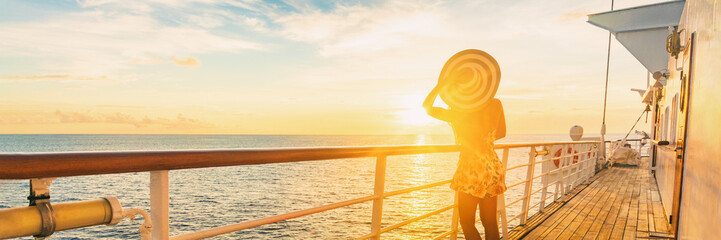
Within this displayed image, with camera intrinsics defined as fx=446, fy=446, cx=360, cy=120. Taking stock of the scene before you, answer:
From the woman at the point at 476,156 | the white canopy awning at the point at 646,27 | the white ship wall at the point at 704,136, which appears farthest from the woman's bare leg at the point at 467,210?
the white canopy awning at the point at 646,27

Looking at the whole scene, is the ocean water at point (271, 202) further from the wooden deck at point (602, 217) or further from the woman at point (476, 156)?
the woman at point (476, 156)

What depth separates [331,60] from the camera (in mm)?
37188

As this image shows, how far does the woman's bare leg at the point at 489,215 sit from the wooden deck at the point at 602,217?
1466 millimetres

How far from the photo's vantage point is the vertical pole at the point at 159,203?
112 centimetres

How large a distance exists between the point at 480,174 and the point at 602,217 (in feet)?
11.5

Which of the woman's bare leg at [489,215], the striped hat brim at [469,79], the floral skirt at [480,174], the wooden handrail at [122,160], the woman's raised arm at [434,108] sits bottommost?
the woman's bare leg at [489,215]

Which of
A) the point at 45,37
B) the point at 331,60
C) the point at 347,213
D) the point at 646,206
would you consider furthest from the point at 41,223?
the point at 45,37

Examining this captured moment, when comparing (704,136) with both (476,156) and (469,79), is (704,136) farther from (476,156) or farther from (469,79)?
(469,79)

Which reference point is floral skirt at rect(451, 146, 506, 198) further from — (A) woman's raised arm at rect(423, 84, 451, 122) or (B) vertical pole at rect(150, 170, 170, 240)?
(B) vertical pole at rect(150, 170, 170, 240)

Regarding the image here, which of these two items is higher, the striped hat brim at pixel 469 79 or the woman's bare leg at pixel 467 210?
the striped hat brim at pixel 469 79

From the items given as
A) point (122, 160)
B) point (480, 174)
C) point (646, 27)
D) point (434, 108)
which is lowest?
point (480, 174)

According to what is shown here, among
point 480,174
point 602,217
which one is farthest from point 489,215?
point 602,217

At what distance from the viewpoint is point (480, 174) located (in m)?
2.41

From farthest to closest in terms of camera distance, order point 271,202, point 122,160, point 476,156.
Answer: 1. point 271,202
2. point 476,156
3. point 122,160
